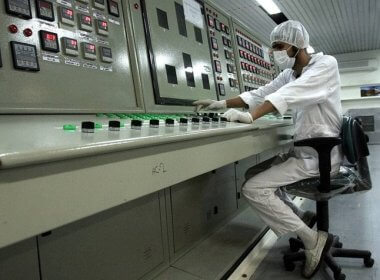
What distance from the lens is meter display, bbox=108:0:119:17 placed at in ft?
4.61

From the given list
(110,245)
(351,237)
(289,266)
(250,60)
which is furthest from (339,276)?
(250,60)

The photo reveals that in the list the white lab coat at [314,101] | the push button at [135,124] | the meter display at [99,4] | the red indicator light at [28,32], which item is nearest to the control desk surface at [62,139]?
the push button at [135,124]

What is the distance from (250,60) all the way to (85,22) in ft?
7.03

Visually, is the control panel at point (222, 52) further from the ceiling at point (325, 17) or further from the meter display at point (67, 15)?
the meter display at point (67, 15)

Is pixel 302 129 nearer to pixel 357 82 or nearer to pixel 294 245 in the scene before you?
pixel 294 245

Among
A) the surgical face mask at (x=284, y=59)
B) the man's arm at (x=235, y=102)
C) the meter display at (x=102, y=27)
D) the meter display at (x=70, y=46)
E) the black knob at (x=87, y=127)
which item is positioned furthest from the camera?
the man's arm at (x=235, y=102)

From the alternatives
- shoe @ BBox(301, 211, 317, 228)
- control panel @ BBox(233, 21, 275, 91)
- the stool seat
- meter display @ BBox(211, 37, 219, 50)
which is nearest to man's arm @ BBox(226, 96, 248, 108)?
meter display @ BBox(211, 37, 219, 50)

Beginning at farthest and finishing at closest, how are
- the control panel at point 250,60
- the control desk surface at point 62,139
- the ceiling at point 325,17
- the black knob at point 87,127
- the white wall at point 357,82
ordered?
1. the white wall at point 357,82
2. the ceiling at point 325,17
3. the control panel at point 250,60
4. the black knob at point 87,127
5. the control desk surface at point 62,139

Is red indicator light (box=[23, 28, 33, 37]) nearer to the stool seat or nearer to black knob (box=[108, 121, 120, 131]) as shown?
black knob (box=[108, 121, 120, 131])

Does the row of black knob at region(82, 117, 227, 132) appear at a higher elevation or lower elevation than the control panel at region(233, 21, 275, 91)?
lower

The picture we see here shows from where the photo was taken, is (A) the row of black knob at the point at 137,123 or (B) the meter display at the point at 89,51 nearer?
(A) the row of black knob at the point at 137,123

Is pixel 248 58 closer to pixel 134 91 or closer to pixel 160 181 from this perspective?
pixel 134 91

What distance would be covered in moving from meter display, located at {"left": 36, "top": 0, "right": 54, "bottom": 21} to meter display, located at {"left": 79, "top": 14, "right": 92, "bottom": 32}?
0.42ft

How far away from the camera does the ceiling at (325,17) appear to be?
485 centimetres
